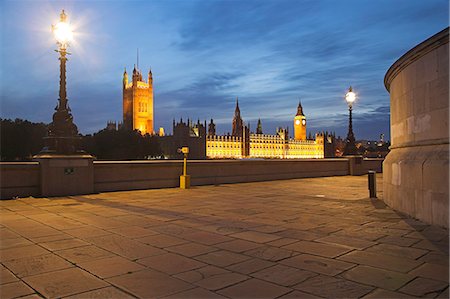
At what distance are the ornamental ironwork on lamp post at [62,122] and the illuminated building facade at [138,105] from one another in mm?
153049

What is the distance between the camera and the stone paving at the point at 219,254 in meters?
4.06

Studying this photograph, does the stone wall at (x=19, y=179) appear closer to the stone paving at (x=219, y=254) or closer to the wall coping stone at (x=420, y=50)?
the stone paving at (x=219, y=254)

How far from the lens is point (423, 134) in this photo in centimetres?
831

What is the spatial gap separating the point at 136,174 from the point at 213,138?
13521cm

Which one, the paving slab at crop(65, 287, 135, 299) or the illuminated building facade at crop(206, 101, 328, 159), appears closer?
the paving slab at crop(65, 287, 135, 299)

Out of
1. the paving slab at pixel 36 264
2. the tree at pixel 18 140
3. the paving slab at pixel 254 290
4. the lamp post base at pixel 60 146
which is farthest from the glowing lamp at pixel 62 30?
the tree at pixel 18 140

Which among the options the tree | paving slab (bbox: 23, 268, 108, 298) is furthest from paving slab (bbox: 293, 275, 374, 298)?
the tree

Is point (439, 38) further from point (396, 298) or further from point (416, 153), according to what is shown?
point (396, 298)

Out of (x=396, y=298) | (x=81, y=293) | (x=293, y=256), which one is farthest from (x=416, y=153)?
(x=81, y=293)

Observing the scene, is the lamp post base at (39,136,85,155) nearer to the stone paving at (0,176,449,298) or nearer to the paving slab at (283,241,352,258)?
the stone paving at (0,176,449,298)

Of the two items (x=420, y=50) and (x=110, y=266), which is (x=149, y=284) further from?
(x=420, y=50)

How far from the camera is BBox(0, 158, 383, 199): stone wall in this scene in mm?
12570

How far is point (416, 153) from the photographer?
8.51 m

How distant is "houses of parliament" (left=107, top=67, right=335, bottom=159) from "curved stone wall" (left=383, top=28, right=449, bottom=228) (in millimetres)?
128147
